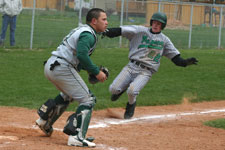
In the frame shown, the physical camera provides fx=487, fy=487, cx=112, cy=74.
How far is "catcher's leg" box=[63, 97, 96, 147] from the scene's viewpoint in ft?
19.2

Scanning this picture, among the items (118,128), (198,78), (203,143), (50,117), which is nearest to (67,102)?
(50,117)

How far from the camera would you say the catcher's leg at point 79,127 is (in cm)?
586

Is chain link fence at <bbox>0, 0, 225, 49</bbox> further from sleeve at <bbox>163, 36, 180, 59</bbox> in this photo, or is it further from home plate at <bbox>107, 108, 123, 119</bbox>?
sleeve at <bbox>163, 36, 180, 59</bbox>

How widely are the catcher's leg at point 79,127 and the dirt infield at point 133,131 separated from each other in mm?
137

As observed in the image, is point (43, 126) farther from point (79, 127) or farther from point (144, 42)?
point (144, 42)

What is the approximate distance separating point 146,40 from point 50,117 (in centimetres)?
271

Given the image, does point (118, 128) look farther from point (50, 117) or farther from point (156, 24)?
point (156, 24)

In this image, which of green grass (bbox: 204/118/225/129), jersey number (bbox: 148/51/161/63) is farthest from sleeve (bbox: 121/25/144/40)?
green grass (bbox: 204/118/225/129)

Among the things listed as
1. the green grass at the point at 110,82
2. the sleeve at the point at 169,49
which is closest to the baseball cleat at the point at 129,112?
the green grass at the point at 110,82

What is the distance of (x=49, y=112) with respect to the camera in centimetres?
634

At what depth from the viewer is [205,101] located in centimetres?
1078

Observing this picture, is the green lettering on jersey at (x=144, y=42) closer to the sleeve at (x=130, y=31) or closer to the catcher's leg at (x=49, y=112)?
the sleeve at (x=130, y=31)

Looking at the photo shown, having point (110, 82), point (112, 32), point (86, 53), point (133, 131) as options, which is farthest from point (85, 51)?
point (110, 82)

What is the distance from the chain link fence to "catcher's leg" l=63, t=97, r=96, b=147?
10942 mm
